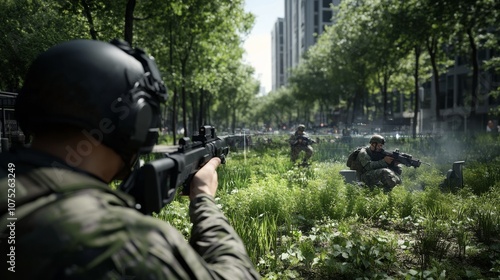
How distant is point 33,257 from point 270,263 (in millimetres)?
3410

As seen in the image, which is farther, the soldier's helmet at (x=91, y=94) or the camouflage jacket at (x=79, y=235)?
the soldier's helmet at (x=91, y=94)

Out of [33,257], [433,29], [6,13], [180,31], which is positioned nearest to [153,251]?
[33,257]

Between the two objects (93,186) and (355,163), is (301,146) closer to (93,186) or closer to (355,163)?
(355,163)

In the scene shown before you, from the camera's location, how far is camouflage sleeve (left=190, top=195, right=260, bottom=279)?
4.65 ft

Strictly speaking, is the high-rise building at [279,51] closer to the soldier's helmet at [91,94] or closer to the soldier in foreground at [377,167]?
the soldier in foreground at [377,167]

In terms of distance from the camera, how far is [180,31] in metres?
22.7

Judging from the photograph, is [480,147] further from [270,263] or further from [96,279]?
[96,279]

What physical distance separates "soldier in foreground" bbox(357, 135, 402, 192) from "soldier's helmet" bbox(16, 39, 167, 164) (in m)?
7.59

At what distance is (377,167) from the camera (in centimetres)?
862

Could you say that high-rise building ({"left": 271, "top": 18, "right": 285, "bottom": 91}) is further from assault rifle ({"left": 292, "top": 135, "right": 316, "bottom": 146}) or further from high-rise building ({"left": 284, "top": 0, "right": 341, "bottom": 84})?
assault rifle ({"left": 292, "top": 135, "right": 316, "bottom": 146})

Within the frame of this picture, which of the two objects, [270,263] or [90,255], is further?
[270,263]

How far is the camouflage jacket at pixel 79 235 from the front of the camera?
104 centimetres

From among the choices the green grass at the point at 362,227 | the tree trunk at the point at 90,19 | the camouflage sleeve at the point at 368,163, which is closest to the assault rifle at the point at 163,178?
the green grass at the point at 362,227

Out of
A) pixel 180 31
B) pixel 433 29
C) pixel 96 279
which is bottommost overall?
pixel 96 279
